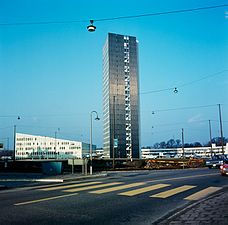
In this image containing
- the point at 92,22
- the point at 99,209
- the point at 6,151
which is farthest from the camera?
the point at 6,151

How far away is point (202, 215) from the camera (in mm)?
8164

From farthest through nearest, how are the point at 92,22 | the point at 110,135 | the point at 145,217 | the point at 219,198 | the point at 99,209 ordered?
the point at 110,135 → the point at 92,22 → the point at 219,198 → the point at 99,209 → the point at 145,217

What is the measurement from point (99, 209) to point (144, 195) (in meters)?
3.63

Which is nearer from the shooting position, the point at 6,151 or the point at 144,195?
the point at 144,195

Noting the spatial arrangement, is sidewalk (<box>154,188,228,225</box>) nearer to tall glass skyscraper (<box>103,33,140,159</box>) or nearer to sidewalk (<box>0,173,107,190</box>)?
sidewalk (<box>0,173,107,190</box>)

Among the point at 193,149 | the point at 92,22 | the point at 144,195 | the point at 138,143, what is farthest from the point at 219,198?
the point at 193,149

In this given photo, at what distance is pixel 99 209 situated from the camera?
932cm

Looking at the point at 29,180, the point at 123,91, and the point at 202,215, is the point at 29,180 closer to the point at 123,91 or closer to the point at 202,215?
the point at 202,215

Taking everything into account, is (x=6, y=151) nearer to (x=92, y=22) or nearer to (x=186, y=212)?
(x=92, y=22)

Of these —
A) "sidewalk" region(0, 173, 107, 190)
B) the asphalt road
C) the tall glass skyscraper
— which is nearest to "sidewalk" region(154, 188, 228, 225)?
the asphalt road

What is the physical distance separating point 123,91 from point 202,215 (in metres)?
147

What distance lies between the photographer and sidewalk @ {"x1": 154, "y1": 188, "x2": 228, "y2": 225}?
7.41 m

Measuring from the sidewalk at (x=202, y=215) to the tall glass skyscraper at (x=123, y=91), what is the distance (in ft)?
454

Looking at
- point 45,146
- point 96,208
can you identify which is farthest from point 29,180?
point 45,146
